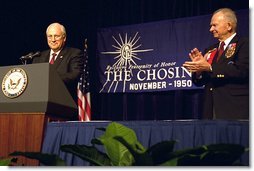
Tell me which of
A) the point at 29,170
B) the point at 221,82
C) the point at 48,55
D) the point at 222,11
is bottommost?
the point at 29,170

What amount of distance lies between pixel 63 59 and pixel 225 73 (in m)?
1.24

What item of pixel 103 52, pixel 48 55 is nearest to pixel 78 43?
pixel 103 52

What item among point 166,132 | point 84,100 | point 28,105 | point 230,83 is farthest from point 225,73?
point 84,100

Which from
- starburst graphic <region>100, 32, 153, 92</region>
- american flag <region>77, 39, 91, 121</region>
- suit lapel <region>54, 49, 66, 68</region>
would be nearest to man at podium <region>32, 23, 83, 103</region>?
suit lapel <region>54, 49, 66, 68</region>

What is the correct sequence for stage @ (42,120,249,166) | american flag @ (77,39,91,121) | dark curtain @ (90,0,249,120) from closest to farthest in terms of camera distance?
stage @ (42,120,249,166)
american flag @ (77,39,91,121)
dark curtain @ (90,0,249,120)

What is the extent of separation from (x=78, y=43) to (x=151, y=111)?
134 centimetres

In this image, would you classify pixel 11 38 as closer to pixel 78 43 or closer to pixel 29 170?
pixel 78 43

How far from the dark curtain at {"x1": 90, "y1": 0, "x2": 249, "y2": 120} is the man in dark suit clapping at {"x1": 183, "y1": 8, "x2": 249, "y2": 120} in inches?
80.1

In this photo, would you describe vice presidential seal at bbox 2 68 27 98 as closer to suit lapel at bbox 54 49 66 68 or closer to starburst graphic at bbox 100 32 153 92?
suit lapel at bbox 54 49 66 68

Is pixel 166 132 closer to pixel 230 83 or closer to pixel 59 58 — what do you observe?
pixel 230 83

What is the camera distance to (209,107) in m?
2.93

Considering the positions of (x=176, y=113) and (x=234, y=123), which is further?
(x=176, y=113)

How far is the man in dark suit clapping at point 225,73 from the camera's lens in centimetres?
269

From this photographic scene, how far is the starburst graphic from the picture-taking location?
209 inches
